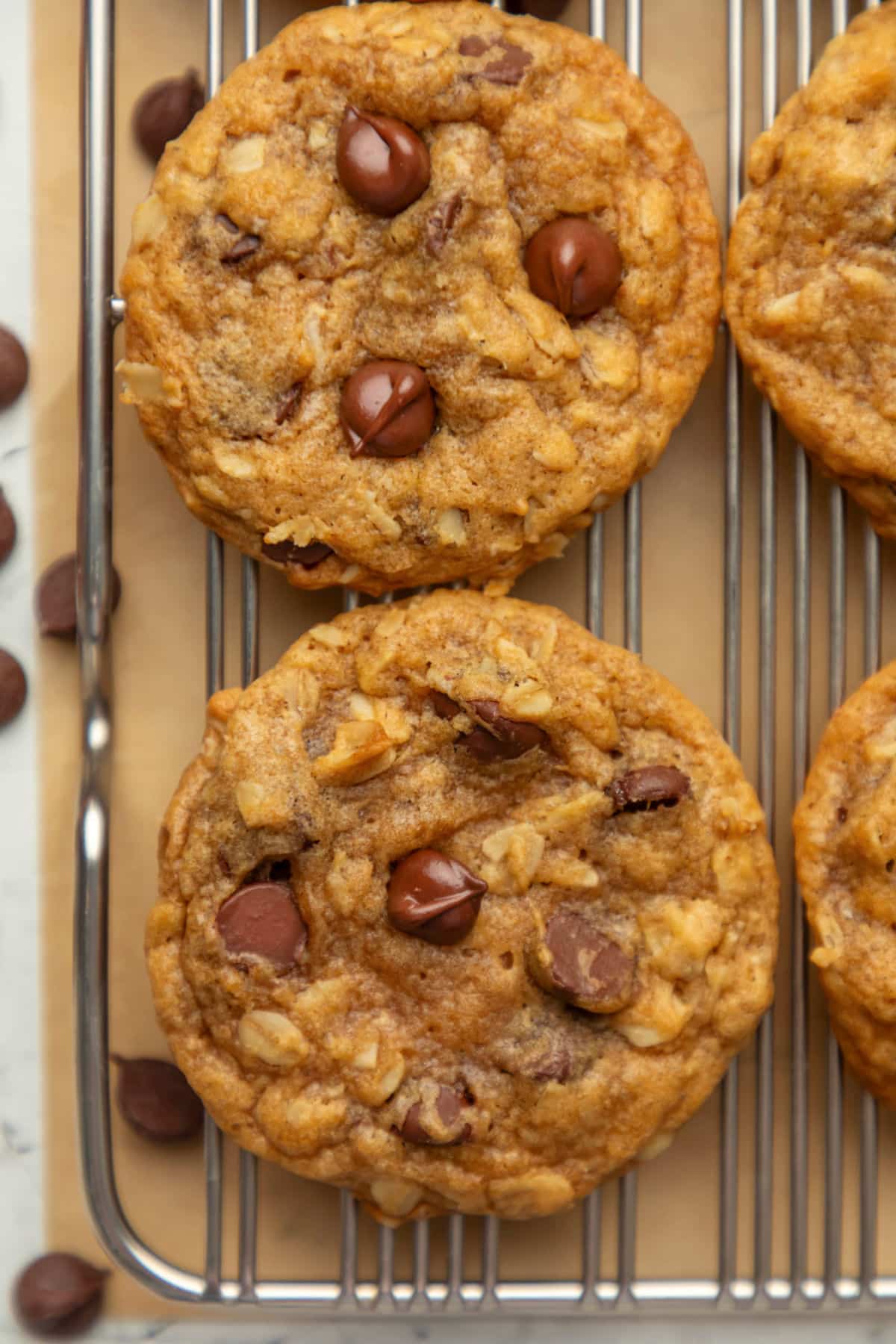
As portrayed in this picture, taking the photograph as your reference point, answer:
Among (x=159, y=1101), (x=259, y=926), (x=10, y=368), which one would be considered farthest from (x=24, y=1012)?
(x=10, y=368)

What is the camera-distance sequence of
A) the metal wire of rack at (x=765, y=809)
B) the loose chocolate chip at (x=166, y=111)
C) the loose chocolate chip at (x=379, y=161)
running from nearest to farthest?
the loose chocolate chip at (x=379, y=161), the metal wire of rack at (x=765, y=809), the loose chocolate chip at (x=166, y=111)

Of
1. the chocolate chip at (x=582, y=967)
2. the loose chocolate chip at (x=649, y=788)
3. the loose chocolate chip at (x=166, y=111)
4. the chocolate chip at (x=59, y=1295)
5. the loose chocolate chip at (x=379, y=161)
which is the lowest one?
the chocolate chip at (x=59, y=1295)

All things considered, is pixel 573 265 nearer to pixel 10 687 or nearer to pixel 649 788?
pixel 649 788

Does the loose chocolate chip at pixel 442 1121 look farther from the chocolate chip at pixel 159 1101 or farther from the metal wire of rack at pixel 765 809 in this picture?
the chocolate chip at pixel 159 1101

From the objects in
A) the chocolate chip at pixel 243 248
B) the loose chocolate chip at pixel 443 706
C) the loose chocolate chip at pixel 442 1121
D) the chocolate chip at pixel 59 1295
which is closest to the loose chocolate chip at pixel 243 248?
the chocolate chip at pixel 243 248

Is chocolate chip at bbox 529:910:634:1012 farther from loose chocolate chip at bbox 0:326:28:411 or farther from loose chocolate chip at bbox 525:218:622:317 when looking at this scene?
loose chocolate chip at bbox 0:326:28:411

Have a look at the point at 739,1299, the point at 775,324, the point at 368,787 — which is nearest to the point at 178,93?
the point at 775,324
